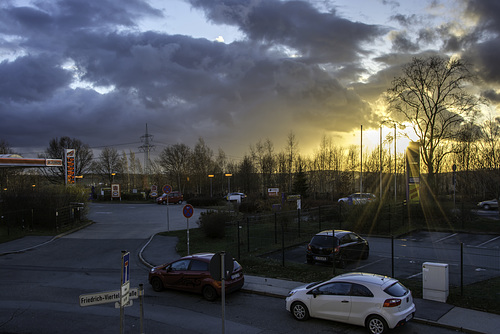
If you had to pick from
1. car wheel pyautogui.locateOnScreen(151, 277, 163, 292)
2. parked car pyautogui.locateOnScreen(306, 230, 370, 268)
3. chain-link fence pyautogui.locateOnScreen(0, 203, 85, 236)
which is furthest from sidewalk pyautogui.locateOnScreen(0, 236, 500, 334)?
chain-link fence pyautogui.locateOnScreen(0, 203, 85, 236)

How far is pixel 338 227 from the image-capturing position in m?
26.3

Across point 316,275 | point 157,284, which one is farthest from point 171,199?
point 316,275

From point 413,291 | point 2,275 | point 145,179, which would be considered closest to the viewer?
→ point 413,291

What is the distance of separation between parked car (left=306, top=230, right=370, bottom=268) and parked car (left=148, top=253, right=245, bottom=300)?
442 cm

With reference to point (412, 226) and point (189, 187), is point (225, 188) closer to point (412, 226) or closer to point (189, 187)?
point (189, 187)

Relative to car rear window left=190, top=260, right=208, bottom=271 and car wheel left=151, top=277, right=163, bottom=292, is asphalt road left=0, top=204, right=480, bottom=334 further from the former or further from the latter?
Answer: car rear window left=190, top=260, right=208, bottom=271

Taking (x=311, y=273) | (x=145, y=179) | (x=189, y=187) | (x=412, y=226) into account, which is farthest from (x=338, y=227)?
(x=145, y=179)

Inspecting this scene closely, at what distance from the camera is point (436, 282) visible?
1080cm

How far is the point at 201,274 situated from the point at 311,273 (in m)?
4.77

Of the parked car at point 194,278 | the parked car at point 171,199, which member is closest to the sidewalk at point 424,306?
the parked car at point 194,278

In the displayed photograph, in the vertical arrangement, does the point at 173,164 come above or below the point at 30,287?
above

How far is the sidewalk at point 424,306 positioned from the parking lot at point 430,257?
135cm

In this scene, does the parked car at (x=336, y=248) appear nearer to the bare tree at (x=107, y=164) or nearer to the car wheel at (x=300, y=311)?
the car wheel at (x=300, y=311)

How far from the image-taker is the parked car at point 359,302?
8445 mm
